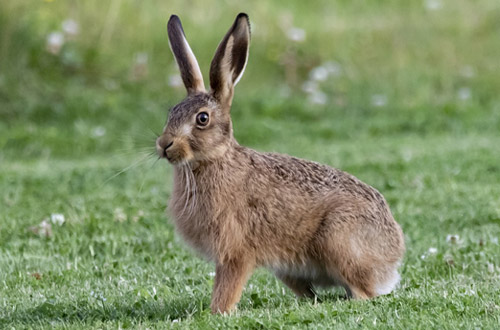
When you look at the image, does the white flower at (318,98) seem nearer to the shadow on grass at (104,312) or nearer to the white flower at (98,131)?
the white flower at (98,131)

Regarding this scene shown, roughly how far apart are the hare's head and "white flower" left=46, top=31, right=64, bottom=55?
26.9 ft

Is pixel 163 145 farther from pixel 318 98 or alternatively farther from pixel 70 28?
pixel 70 28

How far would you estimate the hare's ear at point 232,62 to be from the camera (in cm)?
467

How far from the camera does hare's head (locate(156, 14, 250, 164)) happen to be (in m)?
4.43

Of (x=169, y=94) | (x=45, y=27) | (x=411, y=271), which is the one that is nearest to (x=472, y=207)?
(x=411, y=271)

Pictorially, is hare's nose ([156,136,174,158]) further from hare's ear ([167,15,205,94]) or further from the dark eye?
hare's ear ([167,15,205,94])

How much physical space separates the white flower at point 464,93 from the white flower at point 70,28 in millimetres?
5974

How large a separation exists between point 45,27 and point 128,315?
30.2 ft

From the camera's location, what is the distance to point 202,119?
4.55m

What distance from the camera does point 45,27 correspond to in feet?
42.5

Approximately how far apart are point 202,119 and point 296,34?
30.8 ft

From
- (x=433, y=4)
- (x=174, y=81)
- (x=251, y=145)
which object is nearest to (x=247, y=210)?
(x=251, y=145)

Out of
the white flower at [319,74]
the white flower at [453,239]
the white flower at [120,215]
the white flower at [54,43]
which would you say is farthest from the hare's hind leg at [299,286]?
the white flower at [54,43]

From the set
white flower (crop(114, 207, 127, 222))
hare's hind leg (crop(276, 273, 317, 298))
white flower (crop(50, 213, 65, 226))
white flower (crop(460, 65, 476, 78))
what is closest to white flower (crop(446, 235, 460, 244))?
hare's hind leg (crop(276, 273, 317, 298))
